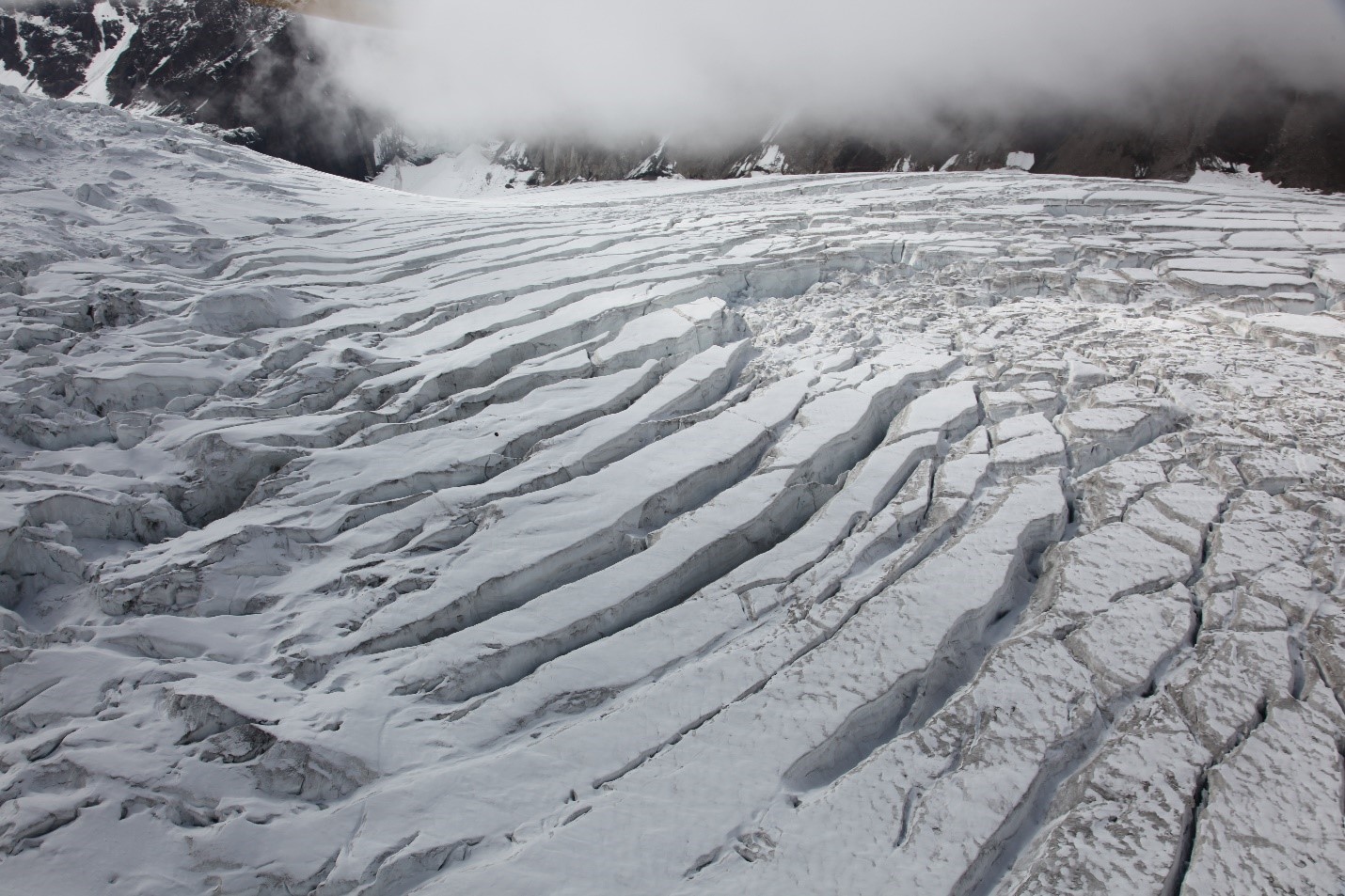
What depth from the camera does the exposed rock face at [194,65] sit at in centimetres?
3127

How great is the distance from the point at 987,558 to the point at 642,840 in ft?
6.82

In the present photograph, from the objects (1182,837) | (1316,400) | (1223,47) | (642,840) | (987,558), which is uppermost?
(1223,47)

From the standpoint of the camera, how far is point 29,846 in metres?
2.12

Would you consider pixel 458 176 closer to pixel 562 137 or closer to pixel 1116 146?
pixel 562 137

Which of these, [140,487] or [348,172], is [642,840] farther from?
[348,172]

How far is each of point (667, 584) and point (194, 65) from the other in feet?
135

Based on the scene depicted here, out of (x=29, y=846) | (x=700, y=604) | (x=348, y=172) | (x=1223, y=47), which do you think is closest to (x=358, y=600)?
(x=29, y=846)

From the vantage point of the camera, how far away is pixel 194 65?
105 ft

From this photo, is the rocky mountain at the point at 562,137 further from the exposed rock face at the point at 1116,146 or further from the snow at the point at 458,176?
the snow at the point at 458,176

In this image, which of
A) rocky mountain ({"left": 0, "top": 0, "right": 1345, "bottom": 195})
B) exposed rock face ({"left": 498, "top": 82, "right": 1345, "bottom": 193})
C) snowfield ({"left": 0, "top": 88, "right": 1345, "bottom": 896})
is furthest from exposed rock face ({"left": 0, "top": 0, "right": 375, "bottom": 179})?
snowfield ({"left": 0, "top": 88, "right": 1345, "bottom": 896})

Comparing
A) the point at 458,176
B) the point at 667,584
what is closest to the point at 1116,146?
the point at 667,584

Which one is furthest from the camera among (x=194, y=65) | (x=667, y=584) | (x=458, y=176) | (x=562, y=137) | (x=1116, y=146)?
(x=458, y=176)

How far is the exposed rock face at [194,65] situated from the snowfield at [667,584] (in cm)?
3251

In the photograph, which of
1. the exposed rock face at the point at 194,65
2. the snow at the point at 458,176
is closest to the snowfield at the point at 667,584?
the snow at the point at 458,176
